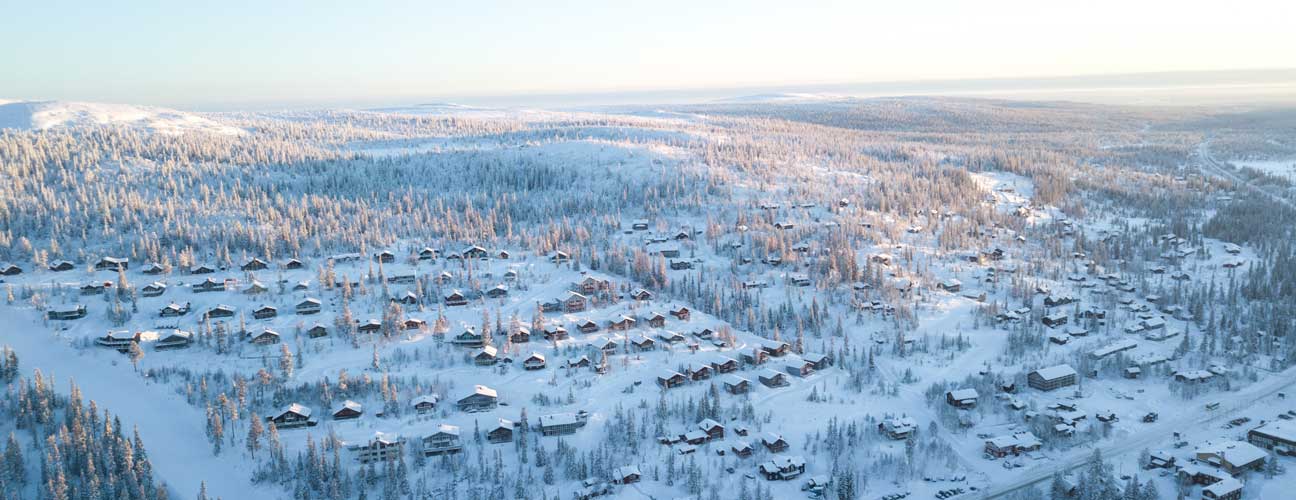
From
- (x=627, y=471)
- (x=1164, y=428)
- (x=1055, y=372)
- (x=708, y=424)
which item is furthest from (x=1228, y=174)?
(x=627, y=471)

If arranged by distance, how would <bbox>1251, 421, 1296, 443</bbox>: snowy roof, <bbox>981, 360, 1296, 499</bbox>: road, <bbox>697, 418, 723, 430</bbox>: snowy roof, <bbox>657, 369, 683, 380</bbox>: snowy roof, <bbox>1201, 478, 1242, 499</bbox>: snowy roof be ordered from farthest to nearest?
<bbox>657, 369, 683, 380</bbox>: snowy roof < <bbox>697, 418, 723, 430</bbox>: snowy roof < <bbox>1251, 421, 1296, 443</bbox>: snowy roof < <bbox>981, 360, 1296, 499</bbox>: road < <bbox>1201, 478, 1242, 499</bbox>: snowy roof

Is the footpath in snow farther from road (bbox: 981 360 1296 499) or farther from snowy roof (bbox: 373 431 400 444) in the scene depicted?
road (bbox: 981 360 1296 499)

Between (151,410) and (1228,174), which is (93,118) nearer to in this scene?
(151,410)

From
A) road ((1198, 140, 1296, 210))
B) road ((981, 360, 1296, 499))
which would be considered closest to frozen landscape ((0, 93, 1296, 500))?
road ((981, 360, 1296, 499))

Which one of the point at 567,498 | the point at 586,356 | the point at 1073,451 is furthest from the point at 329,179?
the point at 1073,451

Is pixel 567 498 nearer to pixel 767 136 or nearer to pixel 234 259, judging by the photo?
pixel 234 259
